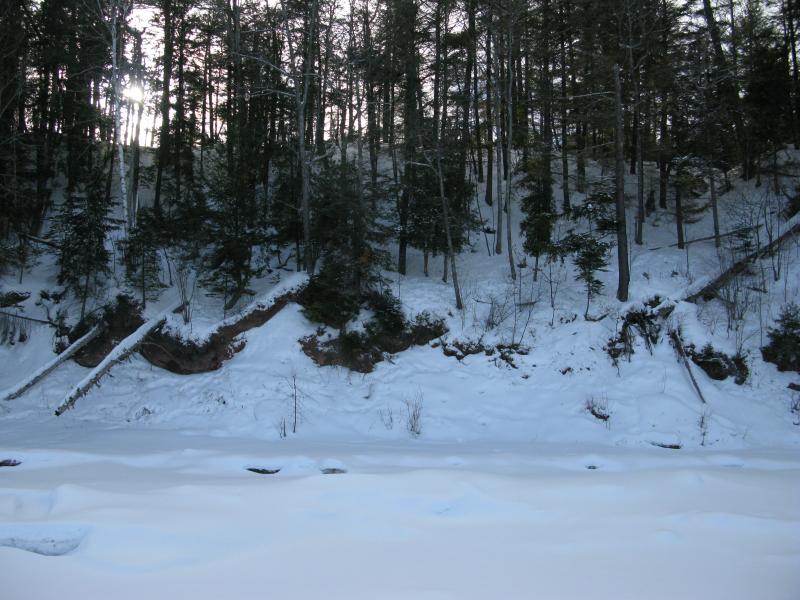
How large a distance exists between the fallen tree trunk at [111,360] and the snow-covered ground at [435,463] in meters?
0.37

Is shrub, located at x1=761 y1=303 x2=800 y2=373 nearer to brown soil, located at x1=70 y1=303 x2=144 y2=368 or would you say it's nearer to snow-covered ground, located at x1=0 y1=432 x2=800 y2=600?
snow-covered ground, located at x1=0 y1=432 x2=800 y2=600

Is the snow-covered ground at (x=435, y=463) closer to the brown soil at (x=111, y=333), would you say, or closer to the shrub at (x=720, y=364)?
the shrub at (x=720, y=364)

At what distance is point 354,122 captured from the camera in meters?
17.1

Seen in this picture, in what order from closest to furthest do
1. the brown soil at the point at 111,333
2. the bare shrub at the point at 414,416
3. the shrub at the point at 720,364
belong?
the bare shrub at the point at 414,416
the shrub at the point at 720,364
the brown soil at the point at 111,333

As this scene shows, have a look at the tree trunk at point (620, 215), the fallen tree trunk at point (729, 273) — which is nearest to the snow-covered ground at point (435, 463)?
the fallen tree trunk at point (729, 273)

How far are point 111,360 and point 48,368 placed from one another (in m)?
1.81

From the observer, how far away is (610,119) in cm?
1452

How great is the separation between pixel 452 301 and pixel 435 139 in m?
5.51

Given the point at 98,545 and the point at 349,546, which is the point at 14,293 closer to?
the point at 98,545

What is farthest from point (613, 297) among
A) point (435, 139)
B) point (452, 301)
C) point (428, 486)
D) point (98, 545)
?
point (98, 545)

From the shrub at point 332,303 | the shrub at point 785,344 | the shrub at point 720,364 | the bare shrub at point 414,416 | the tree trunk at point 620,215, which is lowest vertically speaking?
the bare shrub at point 414,416

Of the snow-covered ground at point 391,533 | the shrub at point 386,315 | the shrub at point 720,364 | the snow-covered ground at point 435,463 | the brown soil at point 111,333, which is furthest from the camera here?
the shrub at point 386,315

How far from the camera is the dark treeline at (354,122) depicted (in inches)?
543

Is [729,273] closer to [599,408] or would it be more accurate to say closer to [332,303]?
[599,408]
